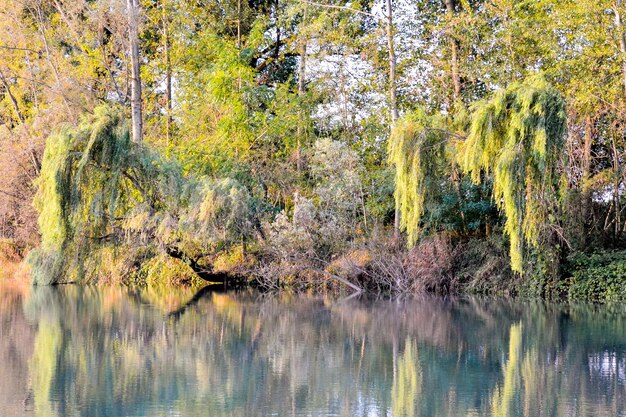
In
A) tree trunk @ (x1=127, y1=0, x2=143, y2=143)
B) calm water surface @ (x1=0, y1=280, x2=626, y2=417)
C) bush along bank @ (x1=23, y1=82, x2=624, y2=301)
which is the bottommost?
calm water surface @ (x1=0, y1=280, x2=626, y2=417)

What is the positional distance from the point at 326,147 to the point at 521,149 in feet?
26.0

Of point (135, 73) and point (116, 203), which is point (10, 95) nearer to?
point (135, 73)

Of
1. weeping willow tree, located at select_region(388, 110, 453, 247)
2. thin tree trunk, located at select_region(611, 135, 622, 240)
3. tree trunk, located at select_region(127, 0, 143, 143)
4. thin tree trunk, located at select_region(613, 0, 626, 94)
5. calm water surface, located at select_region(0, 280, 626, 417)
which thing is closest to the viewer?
calm water surface, located at select_region(0, 280, 626, 417)

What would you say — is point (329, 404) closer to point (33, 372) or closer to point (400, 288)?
point (33, 372)

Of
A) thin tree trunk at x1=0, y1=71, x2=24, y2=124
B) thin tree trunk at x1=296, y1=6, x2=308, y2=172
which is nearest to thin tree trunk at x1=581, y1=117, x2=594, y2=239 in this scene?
thin tree trunk at x1=296, y1=6, x2=308, y2=172

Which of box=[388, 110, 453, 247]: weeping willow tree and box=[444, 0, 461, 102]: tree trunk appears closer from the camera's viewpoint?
box=[388, 110, 453, 247]: weeping willow tree

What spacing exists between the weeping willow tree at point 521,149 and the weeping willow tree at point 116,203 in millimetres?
7065

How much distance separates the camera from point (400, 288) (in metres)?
22.7

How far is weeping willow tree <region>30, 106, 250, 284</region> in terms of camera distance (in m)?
20.3

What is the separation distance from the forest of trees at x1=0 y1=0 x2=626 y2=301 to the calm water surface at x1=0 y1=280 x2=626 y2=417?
2.90 m

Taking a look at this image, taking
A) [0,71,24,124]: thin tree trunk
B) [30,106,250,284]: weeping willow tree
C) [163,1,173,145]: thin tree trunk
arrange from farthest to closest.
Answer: [163,1,173,145]: thin tree trunk
[0,71,24,124]: thin tree trunk
[30,106,250,284]: weeping willow tree

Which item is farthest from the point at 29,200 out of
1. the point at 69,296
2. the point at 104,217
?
the point at 104,217

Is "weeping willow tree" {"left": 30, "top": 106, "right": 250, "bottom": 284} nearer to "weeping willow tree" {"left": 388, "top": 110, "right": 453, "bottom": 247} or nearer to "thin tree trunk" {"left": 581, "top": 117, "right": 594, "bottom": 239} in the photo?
"weeping willow tree" {"left": 388, "top": 110, "right": 453, "bottom": 247}

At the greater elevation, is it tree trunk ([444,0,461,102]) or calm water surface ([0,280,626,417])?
tree trunk ([444,0,461,102])
